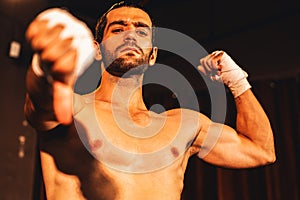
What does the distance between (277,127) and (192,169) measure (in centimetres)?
57

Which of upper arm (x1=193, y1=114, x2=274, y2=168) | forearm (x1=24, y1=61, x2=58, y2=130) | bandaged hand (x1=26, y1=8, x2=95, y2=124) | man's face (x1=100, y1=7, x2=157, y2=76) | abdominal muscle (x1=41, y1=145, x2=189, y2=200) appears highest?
man's face (x1=100, y1=7, x2=157, y2=76)

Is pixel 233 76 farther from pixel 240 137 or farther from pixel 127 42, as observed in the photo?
pixel 127 42

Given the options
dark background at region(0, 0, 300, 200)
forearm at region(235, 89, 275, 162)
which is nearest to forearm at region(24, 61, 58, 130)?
forearm at region(235, 89, 275, 162)

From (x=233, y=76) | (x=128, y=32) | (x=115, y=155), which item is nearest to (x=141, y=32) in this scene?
(x=128, y=32)

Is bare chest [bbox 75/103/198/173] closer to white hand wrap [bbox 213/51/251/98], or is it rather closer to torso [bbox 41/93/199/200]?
torso [bbox 41/93/199/200]

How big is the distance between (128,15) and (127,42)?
144 millimetres

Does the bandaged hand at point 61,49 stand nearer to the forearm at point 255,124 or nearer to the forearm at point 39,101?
the forearm at point 39,101

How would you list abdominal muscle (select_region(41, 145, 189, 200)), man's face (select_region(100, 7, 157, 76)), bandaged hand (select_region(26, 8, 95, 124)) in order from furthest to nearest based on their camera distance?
man's face (select_region(100, 7, 157, 76)) → abdominal muscle (select_region(41, 145, 189, 200)) → bandaged hand (select_region(26, 8, 95, 124))

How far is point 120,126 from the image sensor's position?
3.68ft

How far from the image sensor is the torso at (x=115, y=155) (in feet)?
3.15

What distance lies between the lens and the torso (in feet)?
3.15

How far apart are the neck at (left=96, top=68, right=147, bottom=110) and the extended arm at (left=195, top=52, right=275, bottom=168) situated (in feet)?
0.74

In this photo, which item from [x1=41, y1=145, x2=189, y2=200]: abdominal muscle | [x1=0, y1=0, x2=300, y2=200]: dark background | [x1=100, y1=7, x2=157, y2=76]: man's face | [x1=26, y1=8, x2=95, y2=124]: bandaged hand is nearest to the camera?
[x1=26, y1=8, x2=95, y2=124]: bandaged hand

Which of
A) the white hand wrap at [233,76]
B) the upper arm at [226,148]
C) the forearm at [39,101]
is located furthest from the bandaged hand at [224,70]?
the forearm at [39,101]
